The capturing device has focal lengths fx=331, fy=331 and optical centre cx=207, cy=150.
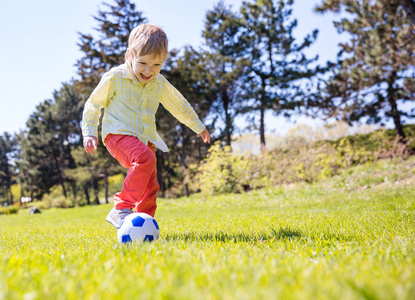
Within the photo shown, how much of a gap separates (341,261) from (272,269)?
436 millimetres

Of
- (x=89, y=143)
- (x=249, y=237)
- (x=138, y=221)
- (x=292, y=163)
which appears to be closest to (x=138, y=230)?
(x=138, y=221)

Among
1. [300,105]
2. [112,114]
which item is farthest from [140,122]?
[300,105]

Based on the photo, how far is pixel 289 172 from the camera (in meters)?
13.6

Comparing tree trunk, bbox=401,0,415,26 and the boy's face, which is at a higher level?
tree trunk, bbox=401,0,415,26

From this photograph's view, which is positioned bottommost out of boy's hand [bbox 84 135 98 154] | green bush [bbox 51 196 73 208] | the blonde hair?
green bush [bbox 51 196 73 208]

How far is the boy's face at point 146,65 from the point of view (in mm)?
3432

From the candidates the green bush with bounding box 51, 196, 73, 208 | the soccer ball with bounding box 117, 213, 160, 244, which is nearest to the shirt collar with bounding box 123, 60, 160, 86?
the soccer ball with bounding box 117, 213, 160, 244

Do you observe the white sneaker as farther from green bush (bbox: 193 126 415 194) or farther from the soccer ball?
green bush (bbox: 193 126 415 194)

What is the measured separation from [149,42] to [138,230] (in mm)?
1849

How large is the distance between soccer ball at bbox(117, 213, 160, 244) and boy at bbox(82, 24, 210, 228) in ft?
1.73

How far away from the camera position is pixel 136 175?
11.1 feet

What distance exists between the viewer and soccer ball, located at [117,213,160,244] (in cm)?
278

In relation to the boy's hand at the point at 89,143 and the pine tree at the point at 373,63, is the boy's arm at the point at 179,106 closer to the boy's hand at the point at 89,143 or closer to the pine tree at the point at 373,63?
the boy's hand at the point at 89,143

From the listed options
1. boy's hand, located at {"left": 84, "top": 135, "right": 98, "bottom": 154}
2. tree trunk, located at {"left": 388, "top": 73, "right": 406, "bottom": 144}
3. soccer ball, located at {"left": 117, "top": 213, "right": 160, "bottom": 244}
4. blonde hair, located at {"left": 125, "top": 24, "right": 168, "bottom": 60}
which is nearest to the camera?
soccer ball, located at {"left": 117, "top": 213, "right": 160, "bottom": 244}
